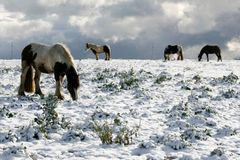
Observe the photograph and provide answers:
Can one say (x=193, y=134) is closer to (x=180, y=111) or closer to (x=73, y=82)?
(x=180, y=111)

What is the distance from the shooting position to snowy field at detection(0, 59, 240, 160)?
32.5ft

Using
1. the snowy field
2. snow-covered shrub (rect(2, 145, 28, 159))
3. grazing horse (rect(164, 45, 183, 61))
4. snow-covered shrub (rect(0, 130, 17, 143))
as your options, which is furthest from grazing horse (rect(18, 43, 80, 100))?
grazing horse (rect(164, 45, 183, 61))

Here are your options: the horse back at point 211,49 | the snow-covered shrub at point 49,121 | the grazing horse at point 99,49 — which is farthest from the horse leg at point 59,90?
the horse back at point 211,49

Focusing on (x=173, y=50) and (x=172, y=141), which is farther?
(x=173, y=50)

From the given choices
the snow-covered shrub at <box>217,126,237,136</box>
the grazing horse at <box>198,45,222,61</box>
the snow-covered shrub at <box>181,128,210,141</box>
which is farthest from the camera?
the grazing horse at <box>198,45,222,61</box>

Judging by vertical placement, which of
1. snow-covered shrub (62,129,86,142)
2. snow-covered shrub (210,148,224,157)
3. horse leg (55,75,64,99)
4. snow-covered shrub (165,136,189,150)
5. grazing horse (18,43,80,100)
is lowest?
snow-covered shrub (210,148,224,157)

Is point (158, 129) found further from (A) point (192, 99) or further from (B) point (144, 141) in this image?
(A) point (192, 99)

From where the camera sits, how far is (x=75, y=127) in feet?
38.3

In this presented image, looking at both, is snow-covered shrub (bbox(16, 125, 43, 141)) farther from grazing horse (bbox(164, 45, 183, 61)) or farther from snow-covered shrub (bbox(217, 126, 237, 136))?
grazing horse (bbox(164, 45, 183, 61))

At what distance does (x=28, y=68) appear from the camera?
17828mm

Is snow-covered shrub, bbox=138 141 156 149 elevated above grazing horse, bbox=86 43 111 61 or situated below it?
below

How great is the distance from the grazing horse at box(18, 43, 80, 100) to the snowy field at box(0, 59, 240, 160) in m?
0.82

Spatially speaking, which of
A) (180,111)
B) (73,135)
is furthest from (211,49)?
(73,135)

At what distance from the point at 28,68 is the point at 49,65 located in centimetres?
157
